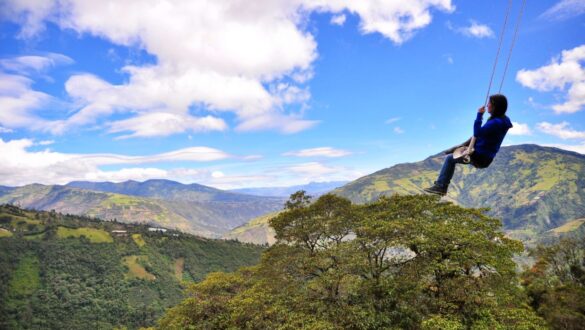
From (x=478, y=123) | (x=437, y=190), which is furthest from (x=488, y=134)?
(x=437, y=190)

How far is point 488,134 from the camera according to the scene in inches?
325

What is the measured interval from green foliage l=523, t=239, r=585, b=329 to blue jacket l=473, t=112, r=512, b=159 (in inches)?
1414

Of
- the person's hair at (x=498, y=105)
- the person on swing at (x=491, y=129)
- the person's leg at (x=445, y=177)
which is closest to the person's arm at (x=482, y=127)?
the person on swing at (x=491, y=129)

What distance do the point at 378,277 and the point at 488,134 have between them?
1784 cm

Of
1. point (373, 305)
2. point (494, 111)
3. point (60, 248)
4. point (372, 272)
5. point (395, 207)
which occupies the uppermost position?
point (494, 111)

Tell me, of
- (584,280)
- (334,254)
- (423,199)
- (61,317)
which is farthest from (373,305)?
(61,317)

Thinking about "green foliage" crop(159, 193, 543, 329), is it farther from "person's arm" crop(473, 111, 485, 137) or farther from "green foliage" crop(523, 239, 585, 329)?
"green foliage" crop(523, 239, 585, 329)

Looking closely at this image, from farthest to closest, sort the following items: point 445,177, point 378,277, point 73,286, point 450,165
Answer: point 73,286, point 378,277, point 445,177, point 450,165

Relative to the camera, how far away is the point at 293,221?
97.8 feet

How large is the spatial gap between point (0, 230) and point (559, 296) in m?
250

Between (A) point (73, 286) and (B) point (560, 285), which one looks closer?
(B) point (560, 285)

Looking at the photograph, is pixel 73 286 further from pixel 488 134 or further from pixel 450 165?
pixel 488 134

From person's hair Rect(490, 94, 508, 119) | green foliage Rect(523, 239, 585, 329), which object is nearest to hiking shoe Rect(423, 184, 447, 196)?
person's hair Rect(490, 94, 508, 119)

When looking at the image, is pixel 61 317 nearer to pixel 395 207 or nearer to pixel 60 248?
pixel 60 248
